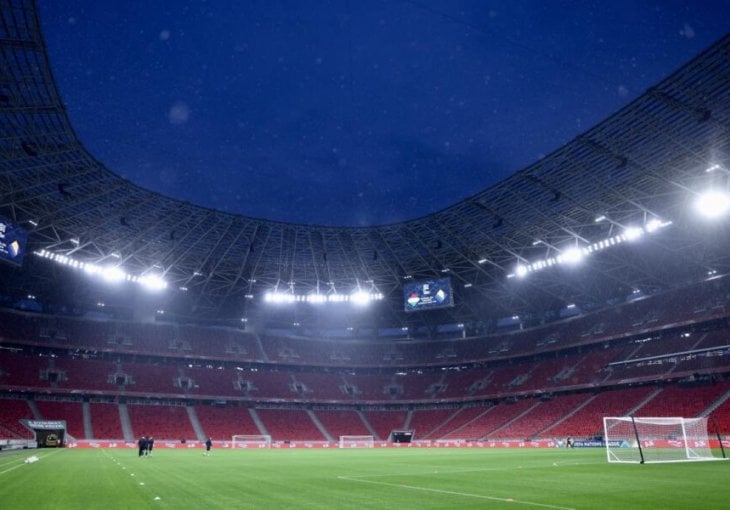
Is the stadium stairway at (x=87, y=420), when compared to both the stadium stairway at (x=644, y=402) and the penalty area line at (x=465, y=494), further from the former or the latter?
the stadium stairway at (x=644, y=402)

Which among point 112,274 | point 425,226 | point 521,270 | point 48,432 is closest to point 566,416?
point 521,270

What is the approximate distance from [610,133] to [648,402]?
31.2 meters

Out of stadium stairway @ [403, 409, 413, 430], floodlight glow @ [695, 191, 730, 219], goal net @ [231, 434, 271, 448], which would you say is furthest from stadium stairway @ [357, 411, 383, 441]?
floodlight glow @ [695, 191, 730, 219]

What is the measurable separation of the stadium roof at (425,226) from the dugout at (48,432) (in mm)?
16568

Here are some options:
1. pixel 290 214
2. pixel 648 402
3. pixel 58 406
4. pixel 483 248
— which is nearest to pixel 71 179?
pixel 58 406

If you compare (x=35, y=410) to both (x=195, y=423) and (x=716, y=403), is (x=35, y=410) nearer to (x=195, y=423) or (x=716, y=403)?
(x=195, y=423)

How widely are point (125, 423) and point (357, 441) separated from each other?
28988mm

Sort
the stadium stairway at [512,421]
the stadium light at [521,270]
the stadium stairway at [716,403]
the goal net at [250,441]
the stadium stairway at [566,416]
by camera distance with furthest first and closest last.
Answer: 1. the stadium stairway at [512,421]
2. the goal net at [250,441]
3. the stadium stairway at [566,416]
4. the stadium light at [521,270]
5. the stadium stairway at [716,403]

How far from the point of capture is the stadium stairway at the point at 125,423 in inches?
2201

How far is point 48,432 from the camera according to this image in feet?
174

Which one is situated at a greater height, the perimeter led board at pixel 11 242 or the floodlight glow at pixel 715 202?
the floodlight glow at pixel 715 202

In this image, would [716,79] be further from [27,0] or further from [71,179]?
[71,179]

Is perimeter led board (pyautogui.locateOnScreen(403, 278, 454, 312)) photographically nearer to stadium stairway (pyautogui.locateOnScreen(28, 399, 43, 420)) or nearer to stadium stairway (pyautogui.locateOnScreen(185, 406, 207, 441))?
stadium stairway (pyautogui.locateOnScreen(185, 406, 207, 441))

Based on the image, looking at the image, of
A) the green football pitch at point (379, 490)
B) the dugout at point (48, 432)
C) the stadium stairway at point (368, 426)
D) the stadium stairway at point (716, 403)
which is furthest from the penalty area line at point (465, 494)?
the stadium stairway at point (368, 426)
